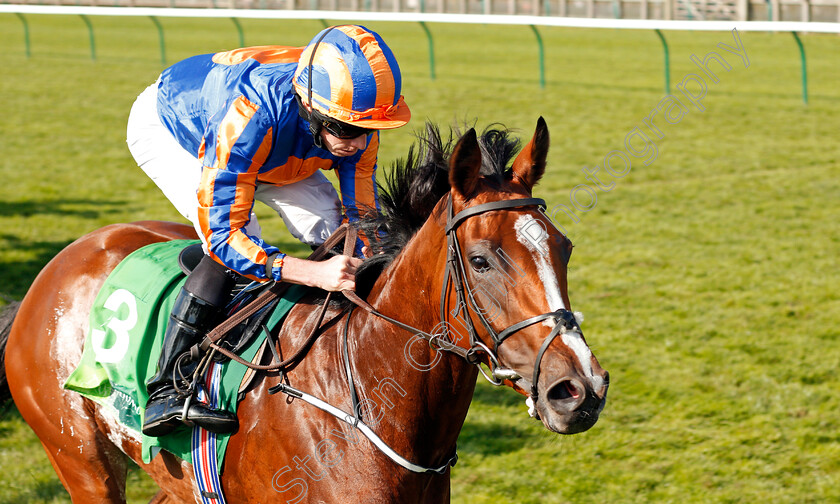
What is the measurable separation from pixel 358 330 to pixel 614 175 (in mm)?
8040

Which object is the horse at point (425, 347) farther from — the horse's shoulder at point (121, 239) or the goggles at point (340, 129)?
the horse's shoulder at point (121, 239)

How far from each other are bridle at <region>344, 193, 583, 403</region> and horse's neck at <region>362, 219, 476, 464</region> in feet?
0.25

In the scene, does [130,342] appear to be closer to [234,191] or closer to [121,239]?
[121,239]

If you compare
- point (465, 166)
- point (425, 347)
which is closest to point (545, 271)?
point (465, 166)

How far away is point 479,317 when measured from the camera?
2.10m

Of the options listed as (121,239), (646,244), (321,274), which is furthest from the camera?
(646,244)

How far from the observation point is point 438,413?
240 centimetres

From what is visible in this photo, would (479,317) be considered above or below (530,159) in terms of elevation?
below

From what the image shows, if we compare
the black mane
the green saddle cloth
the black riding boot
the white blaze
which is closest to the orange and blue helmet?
the black mane

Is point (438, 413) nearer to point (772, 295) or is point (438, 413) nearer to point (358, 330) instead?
point (358, 330)

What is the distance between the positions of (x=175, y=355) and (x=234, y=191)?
2.03ft

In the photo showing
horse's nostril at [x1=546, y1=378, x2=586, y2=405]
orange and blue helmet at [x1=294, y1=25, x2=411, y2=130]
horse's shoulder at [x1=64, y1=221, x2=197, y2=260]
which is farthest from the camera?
horse's shoulder at [x1=64, y1=221, x2=197, y2=260]

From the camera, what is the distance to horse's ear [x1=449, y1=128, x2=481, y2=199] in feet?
6.94

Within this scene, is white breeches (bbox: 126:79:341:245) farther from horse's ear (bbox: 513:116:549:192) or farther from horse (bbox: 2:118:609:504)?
horse's ear (bbox: 513:116:549:192)
